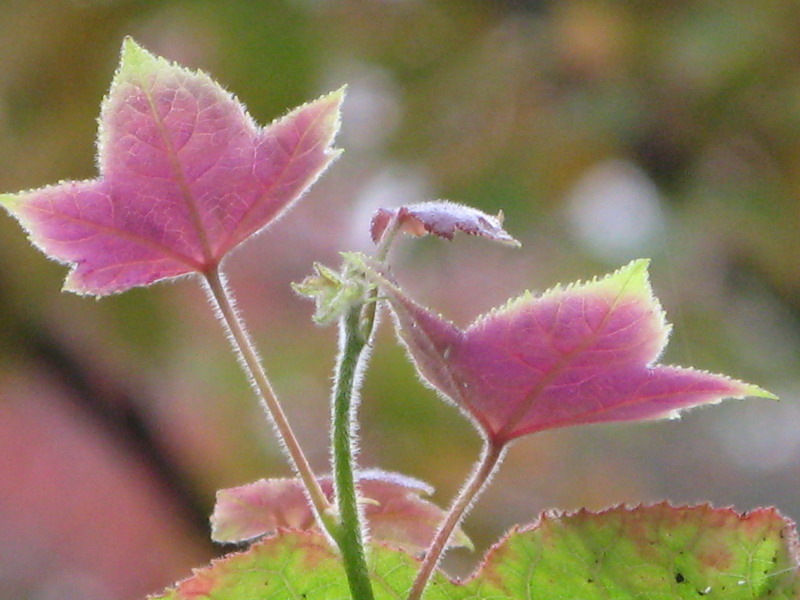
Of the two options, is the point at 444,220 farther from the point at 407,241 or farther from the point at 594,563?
the point at 407,241

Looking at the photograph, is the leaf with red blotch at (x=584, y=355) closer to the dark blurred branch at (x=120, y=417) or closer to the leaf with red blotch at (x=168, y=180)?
the leaf with red blotch at (x=168, y=180)

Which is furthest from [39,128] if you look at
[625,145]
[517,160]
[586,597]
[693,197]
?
[586,597]

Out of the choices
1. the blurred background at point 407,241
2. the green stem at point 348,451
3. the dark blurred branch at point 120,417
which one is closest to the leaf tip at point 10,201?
the green stem at point 348,451

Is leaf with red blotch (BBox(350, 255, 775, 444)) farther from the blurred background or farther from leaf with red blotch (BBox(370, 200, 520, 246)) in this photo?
the blurred background

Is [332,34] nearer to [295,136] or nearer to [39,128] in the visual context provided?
[39,128]

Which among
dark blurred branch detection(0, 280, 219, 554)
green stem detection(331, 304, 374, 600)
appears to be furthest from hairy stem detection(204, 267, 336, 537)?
dark blurred branch detection(0, 280, 219, 554)

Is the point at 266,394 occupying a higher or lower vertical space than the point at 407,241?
lower

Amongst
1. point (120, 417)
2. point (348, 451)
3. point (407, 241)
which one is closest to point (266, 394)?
point (348, 451)
